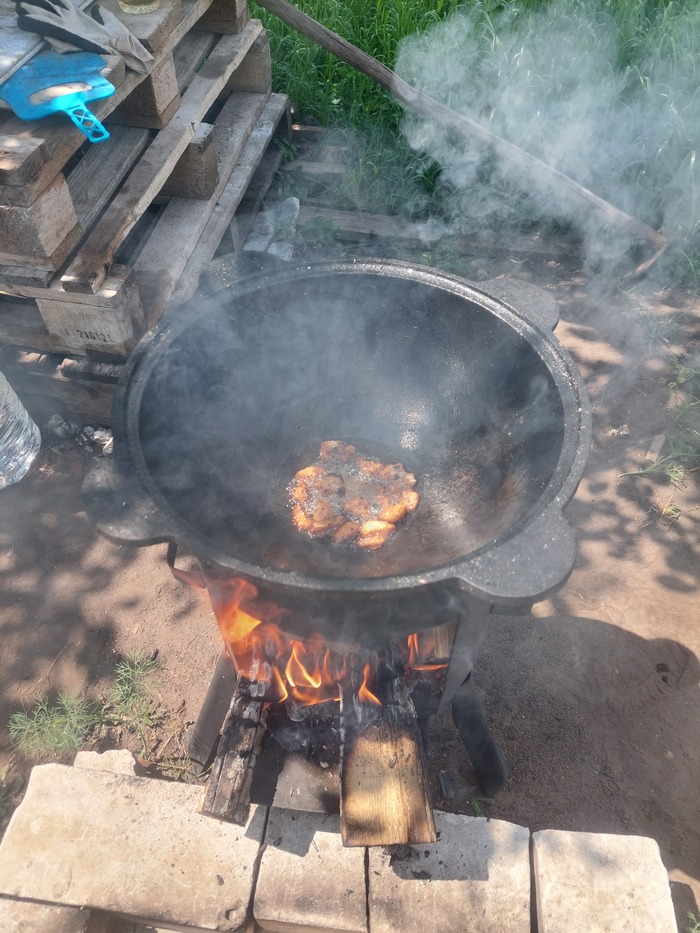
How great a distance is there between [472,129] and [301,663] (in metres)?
4.80

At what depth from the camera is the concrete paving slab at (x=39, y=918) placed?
2.43m

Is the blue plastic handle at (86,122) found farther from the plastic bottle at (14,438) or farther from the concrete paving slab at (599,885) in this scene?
the concrete paving slab at (599,885)

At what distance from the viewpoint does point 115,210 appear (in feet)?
11.4

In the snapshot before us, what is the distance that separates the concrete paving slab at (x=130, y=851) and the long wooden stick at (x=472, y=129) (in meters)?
5.27

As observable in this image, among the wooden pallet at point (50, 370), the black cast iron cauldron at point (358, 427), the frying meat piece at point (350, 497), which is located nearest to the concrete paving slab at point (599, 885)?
the black cast iron cauldron at point (358, 427)

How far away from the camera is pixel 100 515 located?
1966 mm

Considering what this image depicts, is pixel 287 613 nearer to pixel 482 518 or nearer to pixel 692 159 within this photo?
pixel 482 518

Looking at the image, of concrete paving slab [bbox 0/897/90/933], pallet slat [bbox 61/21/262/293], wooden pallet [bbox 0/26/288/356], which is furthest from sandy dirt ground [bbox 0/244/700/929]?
pallet slat [bbox 61/21/262/293]

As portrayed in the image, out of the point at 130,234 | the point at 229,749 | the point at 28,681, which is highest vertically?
the point at 130,234

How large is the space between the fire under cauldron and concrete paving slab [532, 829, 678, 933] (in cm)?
49

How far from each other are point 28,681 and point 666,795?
345cm

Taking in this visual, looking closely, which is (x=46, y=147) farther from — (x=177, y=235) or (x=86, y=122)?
(x=177, y=235)

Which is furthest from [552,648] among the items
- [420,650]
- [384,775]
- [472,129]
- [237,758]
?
[472,129]

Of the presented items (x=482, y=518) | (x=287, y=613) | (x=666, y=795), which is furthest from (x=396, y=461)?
(x=666, y=795)
